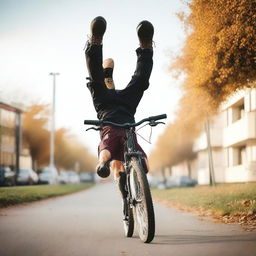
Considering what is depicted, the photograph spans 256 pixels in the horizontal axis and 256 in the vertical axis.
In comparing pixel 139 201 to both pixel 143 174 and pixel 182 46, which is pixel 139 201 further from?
pixel 182 46

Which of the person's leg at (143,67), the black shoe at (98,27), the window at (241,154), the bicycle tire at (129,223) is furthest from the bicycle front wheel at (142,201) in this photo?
the window at (241,154)

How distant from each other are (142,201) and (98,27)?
188 cm

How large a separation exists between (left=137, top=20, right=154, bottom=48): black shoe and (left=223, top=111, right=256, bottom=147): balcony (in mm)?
25974

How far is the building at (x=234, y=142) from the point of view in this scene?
2980 cm

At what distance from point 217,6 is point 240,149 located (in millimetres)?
26820

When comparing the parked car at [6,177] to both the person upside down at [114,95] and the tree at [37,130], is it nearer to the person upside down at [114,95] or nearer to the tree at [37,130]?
the tree at [37,130]

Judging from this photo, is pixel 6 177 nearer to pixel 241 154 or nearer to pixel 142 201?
pixel 241 154

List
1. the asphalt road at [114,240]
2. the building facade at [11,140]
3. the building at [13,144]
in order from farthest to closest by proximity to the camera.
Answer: the building at [13,144] < the building facade at [11,140] < the asphalt road at [114,240]

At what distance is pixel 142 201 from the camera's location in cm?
474

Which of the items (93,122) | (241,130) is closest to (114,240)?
(93,122)

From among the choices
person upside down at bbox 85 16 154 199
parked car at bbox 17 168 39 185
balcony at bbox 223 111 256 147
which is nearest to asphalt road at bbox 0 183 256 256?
person upside down at bbox 85 16 154 199

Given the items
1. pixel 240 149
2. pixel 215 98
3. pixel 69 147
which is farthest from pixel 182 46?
pixel 69 147

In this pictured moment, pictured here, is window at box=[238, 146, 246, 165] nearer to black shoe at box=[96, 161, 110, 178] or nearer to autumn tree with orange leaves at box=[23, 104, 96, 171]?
autumn tree with orange leaves at box=[23, 104, 96, 171]

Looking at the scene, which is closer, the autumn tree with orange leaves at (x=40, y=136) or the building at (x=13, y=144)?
the autumn tree with orange leaves at (x=40, y=136)
